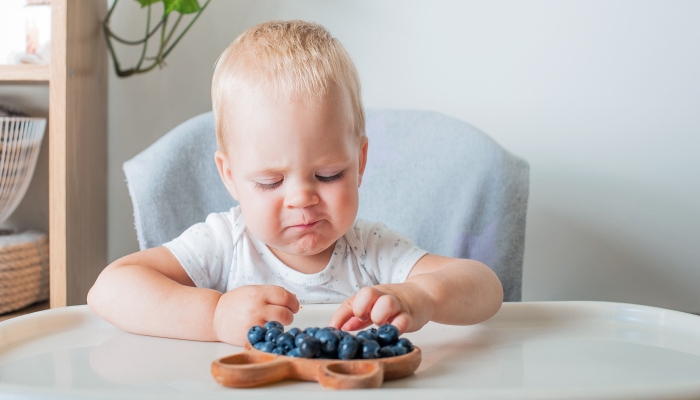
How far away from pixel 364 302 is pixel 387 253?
13.9 inches

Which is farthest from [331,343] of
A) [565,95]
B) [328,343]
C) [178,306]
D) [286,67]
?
[565,95]

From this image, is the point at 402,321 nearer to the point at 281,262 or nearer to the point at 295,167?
the point at 295,167

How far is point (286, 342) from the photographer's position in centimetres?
50

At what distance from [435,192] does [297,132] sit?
587 mm

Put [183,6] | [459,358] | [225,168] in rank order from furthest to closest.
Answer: [183,6], [225,168], [459,358]

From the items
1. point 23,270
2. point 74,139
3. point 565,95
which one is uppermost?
point 565,95

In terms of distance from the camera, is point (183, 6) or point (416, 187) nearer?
point (416, 187)

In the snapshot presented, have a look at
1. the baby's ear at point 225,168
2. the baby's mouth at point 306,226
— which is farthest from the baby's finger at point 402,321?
the baby's ear at point 225,168

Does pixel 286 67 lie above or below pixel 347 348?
above

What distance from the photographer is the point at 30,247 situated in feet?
4.48

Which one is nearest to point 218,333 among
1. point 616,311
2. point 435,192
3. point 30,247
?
point 616,311

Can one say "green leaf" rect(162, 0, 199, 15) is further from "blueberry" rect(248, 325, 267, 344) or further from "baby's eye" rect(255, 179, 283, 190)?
"blueberry" rect(248, 325, 267, 344)

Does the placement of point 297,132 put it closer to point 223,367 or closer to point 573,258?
point 223,367

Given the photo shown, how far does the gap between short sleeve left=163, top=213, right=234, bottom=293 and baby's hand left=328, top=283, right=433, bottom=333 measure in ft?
1.06
